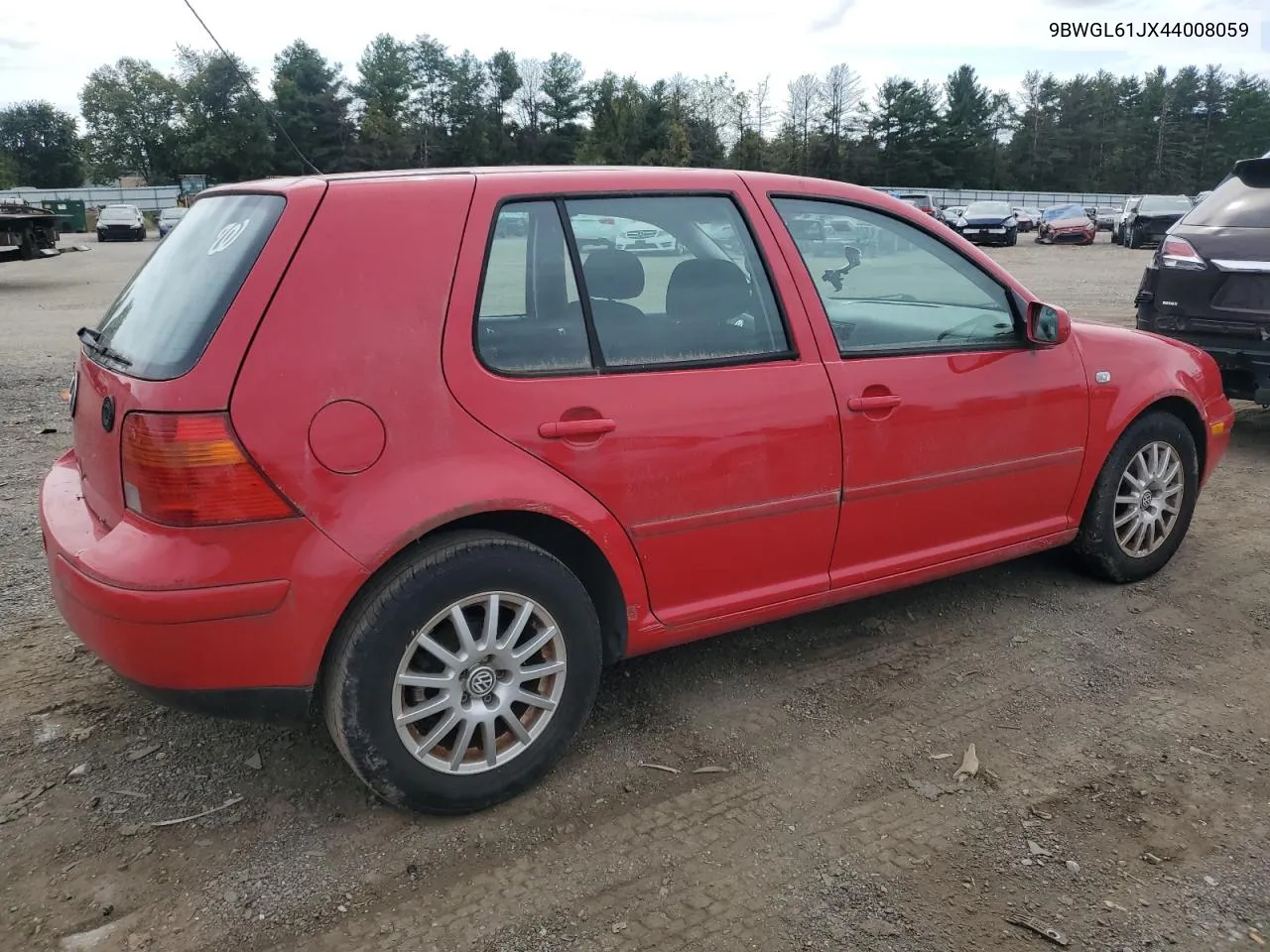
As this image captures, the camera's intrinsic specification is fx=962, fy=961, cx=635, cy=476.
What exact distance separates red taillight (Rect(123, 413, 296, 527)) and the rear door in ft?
1.82

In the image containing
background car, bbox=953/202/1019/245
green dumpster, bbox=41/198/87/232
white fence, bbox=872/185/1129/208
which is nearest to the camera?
background car, bbox=953/202/1019/245

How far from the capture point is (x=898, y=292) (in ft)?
11.7

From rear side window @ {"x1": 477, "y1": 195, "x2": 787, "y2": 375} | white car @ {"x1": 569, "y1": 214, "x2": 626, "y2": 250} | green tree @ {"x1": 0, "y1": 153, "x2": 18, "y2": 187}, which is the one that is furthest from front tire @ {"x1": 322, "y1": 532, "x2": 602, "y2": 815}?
green tree @ {"x1": 0, "y1": 153, "x2": 18, "y2": 187}

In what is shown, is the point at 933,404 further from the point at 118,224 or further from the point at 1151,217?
the point at 118,224

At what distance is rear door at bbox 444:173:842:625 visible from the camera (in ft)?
8.63

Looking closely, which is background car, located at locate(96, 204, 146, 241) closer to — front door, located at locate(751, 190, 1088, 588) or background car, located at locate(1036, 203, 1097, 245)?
background car, located at locate(1036, 203, 1097, 245)

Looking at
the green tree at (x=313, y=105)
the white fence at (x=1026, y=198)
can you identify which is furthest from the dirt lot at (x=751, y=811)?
the green tree at (x=313, y=105)

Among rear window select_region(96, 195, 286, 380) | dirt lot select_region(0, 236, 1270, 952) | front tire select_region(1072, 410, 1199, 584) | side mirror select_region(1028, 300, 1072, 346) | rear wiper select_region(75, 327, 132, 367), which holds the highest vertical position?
rear window select_region(96, 195, 286, 380)

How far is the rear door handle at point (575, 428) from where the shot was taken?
2.62 meters

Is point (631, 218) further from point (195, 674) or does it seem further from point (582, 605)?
point (195, 674)

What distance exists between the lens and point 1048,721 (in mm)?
3125

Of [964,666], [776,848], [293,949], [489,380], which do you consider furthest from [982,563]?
[293,949]

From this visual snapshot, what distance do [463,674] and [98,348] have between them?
1.45 meters

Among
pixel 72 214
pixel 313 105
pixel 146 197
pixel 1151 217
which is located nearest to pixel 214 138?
pixel 313 105
